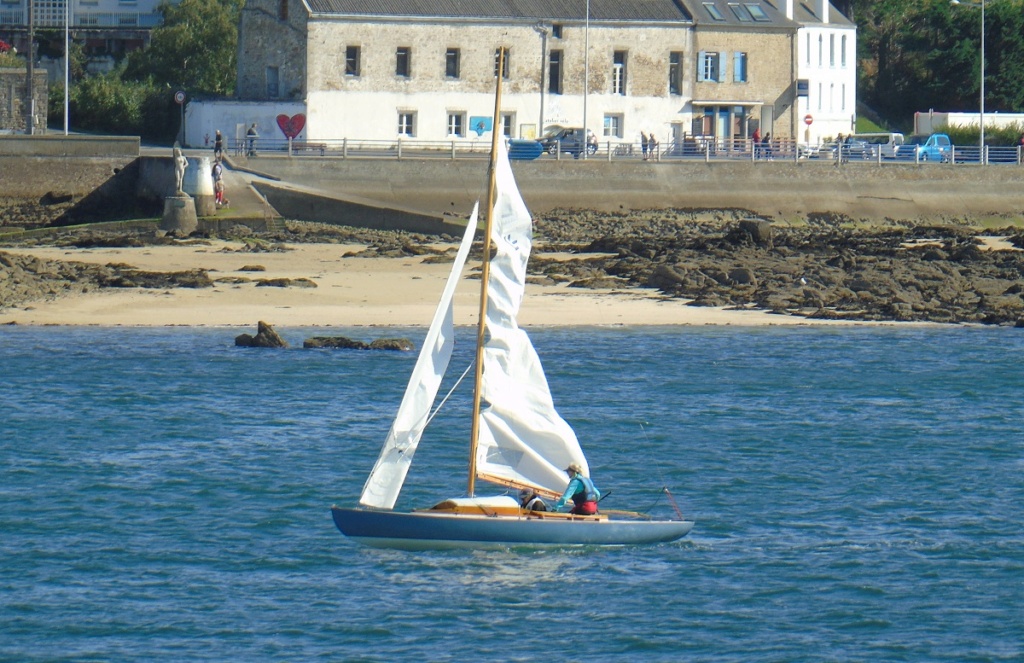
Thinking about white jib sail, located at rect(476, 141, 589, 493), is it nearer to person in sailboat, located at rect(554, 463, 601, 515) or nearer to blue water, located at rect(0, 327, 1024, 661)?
person in sailboat, located at rect(554, 463, 601, 515)

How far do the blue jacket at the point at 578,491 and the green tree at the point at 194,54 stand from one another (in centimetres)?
5847

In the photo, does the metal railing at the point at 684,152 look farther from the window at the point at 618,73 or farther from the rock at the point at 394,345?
the rock at the point at 394,345

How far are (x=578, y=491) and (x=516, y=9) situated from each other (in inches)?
1990

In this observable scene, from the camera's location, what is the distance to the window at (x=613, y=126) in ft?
230

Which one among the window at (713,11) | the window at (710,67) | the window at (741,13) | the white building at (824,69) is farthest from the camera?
the white building at (824,69)

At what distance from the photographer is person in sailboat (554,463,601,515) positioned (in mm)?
19906

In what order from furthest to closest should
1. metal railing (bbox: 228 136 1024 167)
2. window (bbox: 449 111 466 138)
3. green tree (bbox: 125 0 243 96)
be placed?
1. green tree (bbox: 125 0 243 96)
2. window (bbox: 449 111 466 138)
3. metal railing (bbox: 228 136 1024 167)

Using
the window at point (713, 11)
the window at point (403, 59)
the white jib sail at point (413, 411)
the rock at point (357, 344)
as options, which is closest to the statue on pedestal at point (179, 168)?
the window at point (403, 59)

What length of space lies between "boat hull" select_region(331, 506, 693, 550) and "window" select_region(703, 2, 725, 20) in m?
54.0

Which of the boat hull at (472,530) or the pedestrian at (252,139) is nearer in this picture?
the boat hull at (472,530)

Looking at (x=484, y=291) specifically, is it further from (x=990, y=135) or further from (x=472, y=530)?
(x=990, y=135)

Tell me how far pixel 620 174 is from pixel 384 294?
21.0 metres

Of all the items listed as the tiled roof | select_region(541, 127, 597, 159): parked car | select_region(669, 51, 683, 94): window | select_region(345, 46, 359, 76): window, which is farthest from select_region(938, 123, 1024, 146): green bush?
select_region(345, 46, 359, 76): window

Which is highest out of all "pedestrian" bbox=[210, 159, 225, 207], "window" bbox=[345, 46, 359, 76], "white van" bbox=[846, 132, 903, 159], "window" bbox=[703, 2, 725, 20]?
"window" bbox=[703, 2, 725, 20]
